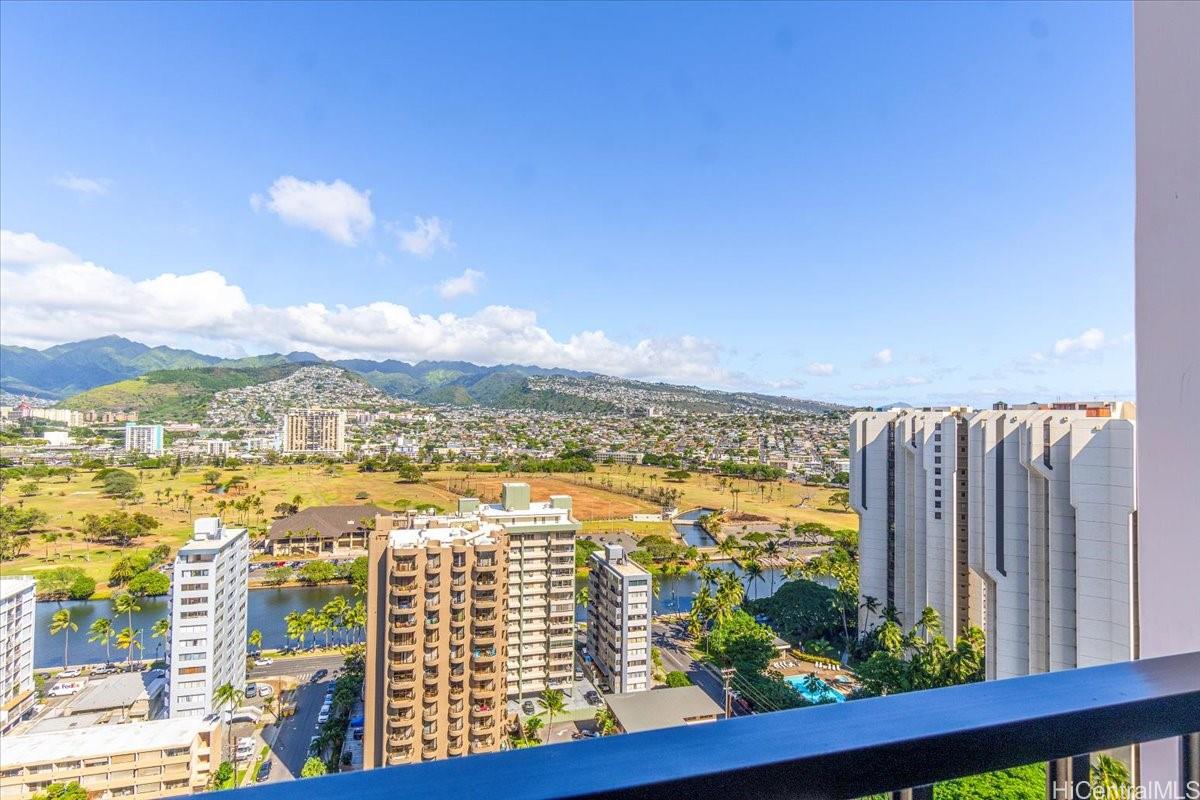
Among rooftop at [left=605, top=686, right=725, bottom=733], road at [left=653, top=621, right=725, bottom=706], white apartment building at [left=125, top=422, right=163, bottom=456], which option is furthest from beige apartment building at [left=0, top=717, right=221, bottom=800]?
road at [left=653, top=621, right=725, bottom=706]

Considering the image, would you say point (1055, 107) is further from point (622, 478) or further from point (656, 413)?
point (656, 413)

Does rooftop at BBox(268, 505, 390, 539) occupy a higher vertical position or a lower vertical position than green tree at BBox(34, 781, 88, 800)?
higher

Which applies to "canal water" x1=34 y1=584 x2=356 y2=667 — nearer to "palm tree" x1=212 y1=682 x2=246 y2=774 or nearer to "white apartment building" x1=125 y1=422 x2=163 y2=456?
"palm tree" x1=212 y1=682 x2=246 y2=774

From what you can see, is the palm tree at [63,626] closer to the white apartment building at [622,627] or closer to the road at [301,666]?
the road at [301,666]

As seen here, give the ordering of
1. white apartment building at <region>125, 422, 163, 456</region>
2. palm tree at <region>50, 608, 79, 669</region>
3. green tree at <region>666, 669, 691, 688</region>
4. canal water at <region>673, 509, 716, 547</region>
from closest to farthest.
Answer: palm tree at <region>50, 608, 79, 669</region> → green tree at <region>666, 669, 691, 688</region> → white apartment building at <region>125, 422, 163, 456</region> → canal water at <region>673, 509, 716, 547</region>

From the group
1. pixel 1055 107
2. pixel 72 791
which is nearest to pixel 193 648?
pixel 72 791

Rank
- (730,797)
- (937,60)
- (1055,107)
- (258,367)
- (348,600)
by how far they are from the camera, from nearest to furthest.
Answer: (730,797) → (1055,107) → (937,60) → (348,600) → (258,367)
